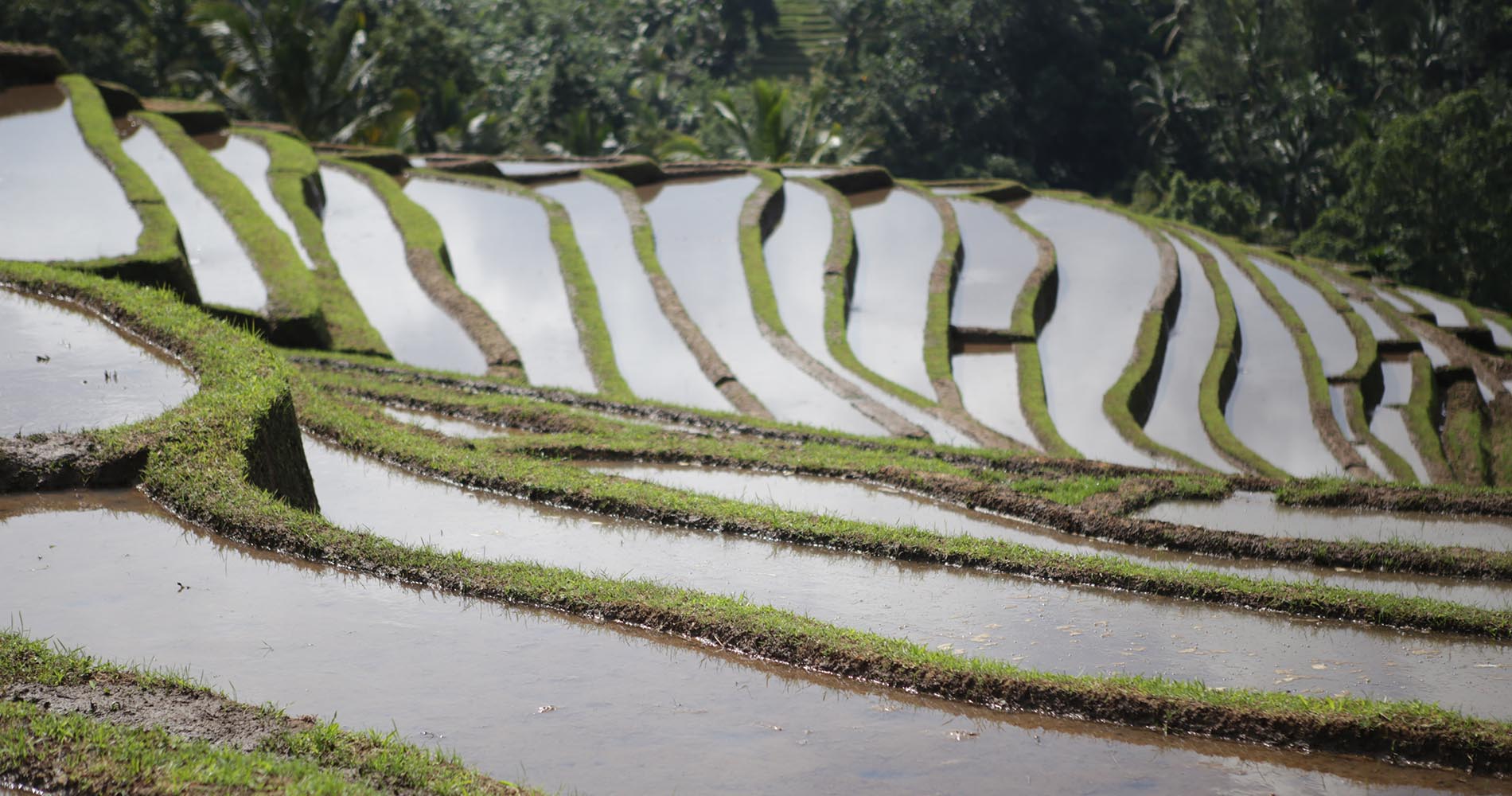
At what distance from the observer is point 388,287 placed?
17359mm

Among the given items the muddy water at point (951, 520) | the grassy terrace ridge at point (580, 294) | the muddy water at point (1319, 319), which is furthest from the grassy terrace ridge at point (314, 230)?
the muddy water at point (1319, 319)

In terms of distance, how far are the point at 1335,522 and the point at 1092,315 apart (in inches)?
421

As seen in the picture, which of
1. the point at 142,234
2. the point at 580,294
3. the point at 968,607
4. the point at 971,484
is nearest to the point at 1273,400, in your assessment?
the point at 580,294

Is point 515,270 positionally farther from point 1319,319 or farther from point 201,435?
point 1319,319

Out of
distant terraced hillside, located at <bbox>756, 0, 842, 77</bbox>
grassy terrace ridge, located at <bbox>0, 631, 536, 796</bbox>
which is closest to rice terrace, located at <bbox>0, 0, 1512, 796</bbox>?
grassy terrace ridge, located at <bbox>0, 631, 536, 796</bbox>

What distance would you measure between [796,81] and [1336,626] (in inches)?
2140

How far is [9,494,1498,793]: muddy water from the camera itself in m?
5.50

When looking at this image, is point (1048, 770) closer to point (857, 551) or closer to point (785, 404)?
point (857, 551)

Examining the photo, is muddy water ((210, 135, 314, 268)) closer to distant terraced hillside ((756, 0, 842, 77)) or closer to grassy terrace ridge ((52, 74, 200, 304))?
grassy terrace ridge ((52, 74, 200, 304))

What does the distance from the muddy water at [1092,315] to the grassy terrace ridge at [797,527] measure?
743 cm

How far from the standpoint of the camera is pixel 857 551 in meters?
8.98

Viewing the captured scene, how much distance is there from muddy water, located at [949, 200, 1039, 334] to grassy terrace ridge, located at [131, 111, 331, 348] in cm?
917

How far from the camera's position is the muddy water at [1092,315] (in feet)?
55.9

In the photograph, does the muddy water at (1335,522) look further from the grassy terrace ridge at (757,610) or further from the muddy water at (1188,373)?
the muddy water at (1188,373)
